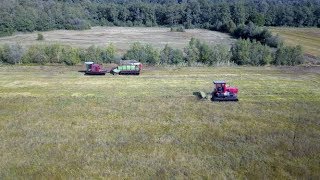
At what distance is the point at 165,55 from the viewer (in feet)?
159

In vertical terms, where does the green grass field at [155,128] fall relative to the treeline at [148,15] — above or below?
below

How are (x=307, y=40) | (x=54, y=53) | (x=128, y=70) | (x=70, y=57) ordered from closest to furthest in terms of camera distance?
(x=128, y=70) → (x=70, y=57) → (x=54, y=53) → (x=307, y=40)

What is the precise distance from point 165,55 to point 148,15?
8100cm

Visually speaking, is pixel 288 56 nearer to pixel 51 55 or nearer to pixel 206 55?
pixel 206 55

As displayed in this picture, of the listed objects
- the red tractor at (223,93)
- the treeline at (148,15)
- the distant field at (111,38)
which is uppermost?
the treeline at (148,15)

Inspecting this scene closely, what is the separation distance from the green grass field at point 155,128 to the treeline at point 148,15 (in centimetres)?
6362

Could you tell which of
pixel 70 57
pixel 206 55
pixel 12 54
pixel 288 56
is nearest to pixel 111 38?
A: pixel 70 57

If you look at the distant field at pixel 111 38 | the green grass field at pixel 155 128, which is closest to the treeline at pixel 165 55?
the green grass field at pixel 155 128

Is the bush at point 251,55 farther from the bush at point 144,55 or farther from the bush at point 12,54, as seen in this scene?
the bush at point 12,54

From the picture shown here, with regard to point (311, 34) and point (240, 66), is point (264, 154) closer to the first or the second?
point (240, 66)

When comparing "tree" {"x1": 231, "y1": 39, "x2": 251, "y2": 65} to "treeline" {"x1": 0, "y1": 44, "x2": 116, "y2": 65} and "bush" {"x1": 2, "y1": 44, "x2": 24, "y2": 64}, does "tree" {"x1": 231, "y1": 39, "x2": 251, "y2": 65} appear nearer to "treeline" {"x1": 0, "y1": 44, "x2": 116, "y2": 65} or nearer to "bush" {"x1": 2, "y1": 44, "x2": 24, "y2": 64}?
"treeline" {"x1": 0, "y1": 44, "x2": 116, "y2": 65}

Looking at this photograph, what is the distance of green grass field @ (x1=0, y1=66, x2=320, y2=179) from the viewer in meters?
19.8

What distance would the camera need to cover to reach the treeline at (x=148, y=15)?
9934 centimetres

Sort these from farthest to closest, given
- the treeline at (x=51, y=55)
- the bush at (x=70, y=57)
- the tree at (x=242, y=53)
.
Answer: the tree at (x=242, y=53) < the treeline at (x=51, y=55) < the bush at (x=70, y=57)
